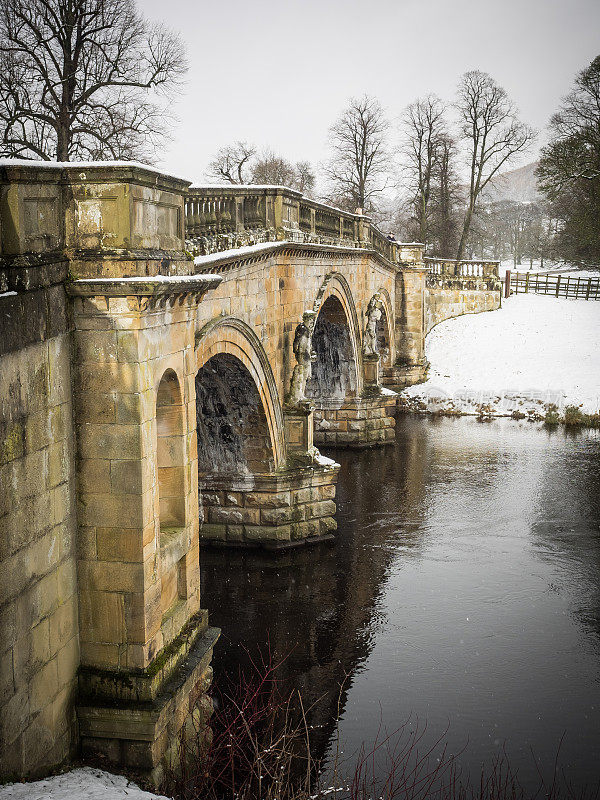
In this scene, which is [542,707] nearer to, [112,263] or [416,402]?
[112,263]

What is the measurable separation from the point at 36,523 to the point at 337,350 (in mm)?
17577

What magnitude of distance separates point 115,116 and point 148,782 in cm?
1651

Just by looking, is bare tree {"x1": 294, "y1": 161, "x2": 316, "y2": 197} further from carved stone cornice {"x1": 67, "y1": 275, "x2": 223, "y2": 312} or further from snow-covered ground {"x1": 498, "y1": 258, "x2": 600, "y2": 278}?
carved stone cornice {"x1": 67, "y1": 275, "x2": 223, "y2": 312}

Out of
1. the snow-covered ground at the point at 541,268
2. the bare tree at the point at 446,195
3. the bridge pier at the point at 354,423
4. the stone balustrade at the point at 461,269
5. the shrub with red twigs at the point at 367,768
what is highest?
the bare tree at the point at 446,195

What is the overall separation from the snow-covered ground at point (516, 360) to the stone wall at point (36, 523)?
886 inches

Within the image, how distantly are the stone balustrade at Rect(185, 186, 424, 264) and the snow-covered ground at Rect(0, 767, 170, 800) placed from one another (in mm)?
5612

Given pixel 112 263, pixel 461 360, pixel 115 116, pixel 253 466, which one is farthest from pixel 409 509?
pixel 461 360

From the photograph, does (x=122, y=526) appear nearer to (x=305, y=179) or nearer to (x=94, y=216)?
(x=94, y=216)

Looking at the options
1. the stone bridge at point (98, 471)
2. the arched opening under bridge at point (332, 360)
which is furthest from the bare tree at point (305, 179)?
the stone bridge at point (98, 471)

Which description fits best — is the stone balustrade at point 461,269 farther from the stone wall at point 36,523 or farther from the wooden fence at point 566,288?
the stone wall at point 36,523

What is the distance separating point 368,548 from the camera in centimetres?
1580

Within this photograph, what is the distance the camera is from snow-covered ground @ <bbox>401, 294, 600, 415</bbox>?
28.3m

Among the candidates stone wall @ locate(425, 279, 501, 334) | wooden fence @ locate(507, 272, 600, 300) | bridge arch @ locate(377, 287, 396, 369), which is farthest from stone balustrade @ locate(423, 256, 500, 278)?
bridge arch @ locate(377, 287, 396, 369)

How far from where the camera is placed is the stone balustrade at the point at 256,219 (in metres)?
10.3
